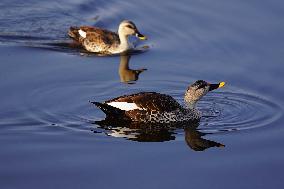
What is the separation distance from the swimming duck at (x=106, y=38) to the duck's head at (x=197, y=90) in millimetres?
4688

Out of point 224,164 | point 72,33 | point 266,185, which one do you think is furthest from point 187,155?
point 72,33

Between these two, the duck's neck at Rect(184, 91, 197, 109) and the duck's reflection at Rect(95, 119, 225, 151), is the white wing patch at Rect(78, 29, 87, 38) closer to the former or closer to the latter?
the duck's neck at Rect(184, 91, 197, 109)

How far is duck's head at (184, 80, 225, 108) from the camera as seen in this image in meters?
15.2

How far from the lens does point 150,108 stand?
48.9 ft

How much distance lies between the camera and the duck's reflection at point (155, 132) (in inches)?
548

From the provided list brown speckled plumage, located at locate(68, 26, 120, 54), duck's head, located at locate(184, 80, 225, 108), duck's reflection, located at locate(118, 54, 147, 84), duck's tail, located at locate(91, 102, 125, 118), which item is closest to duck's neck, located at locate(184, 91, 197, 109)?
duck's head, located at locate(184, 80, 225, 108)

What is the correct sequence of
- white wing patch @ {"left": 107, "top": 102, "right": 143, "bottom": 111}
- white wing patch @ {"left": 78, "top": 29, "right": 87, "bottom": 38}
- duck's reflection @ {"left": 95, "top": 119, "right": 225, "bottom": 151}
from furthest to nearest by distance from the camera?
white wing patch @ {"left": 78, "top": 29, "right": 87, "bottom": 38}
white wing patch @ {"left": 107, "top": 102, "right": 143, "bottom": 111}
duck's reflection @ {"left": 95, "top": 119, "right": 225, "bottom": 151}

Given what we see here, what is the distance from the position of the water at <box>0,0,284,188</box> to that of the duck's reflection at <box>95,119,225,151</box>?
0.08 ft

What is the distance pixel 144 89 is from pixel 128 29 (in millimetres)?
3677

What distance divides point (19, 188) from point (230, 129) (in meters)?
4.21

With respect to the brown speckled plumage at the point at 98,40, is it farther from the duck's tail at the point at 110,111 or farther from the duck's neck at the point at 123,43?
the duck's tail at the point at 110,111

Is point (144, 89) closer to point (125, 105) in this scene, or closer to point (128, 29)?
point (125, 105)

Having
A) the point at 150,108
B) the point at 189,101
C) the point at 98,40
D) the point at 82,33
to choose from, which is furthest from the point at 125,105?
the point at 82,33

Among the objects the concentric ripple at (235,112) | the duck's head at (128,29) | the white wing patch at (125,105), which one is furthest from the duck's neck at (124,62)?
the white wing patch at (125,105)
